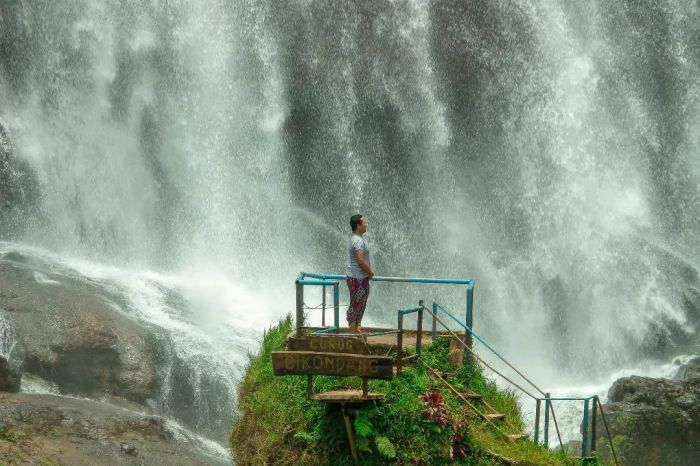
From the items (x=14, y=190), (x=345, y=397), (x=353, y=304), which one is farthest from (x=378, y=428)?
(x=14, y=190)

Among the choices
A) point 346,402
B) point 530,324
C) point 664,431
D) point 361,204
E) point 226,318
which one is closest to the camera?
point 346,402

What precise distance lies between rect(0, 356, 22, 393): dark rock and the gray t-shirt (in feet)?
29.1

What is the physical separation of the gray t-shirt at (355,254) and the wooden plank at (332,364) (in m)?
1.85

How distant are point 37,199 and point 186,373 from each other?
413 inches

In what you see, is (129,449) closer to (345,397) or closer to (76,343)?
(76,343)

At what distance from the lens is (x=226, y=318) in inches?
869

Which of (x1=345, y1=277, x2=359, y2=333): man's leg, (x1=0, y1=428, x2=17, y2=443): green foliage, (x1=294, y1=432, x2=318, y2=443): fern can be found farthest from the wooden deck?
(x1=0, y1=428, x2=17, y2=443): green foliage

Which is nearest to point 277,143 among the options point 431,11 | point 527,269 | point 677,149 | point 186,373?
point 431,11

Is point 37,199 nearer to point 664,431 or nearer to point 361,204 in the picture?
point 361,204

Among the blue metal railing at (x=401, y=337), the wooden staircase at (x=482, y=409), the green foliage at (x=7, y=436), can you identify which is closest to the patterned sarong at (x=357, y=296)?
the blue metal railing at (x=401, y=337)

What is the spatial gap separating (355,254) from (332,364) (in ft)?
6.32

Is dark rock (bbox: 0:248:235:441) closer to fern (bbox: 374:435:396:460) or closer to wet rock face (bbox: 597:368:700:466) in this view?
wet rock face (bbox: 597:368:700:466)

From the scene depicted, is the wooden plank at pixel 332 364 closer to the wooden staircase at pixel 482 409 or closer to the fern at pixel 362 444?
the fern at pixel 362 444

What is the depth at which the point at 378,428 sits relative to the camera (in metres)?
8.87
